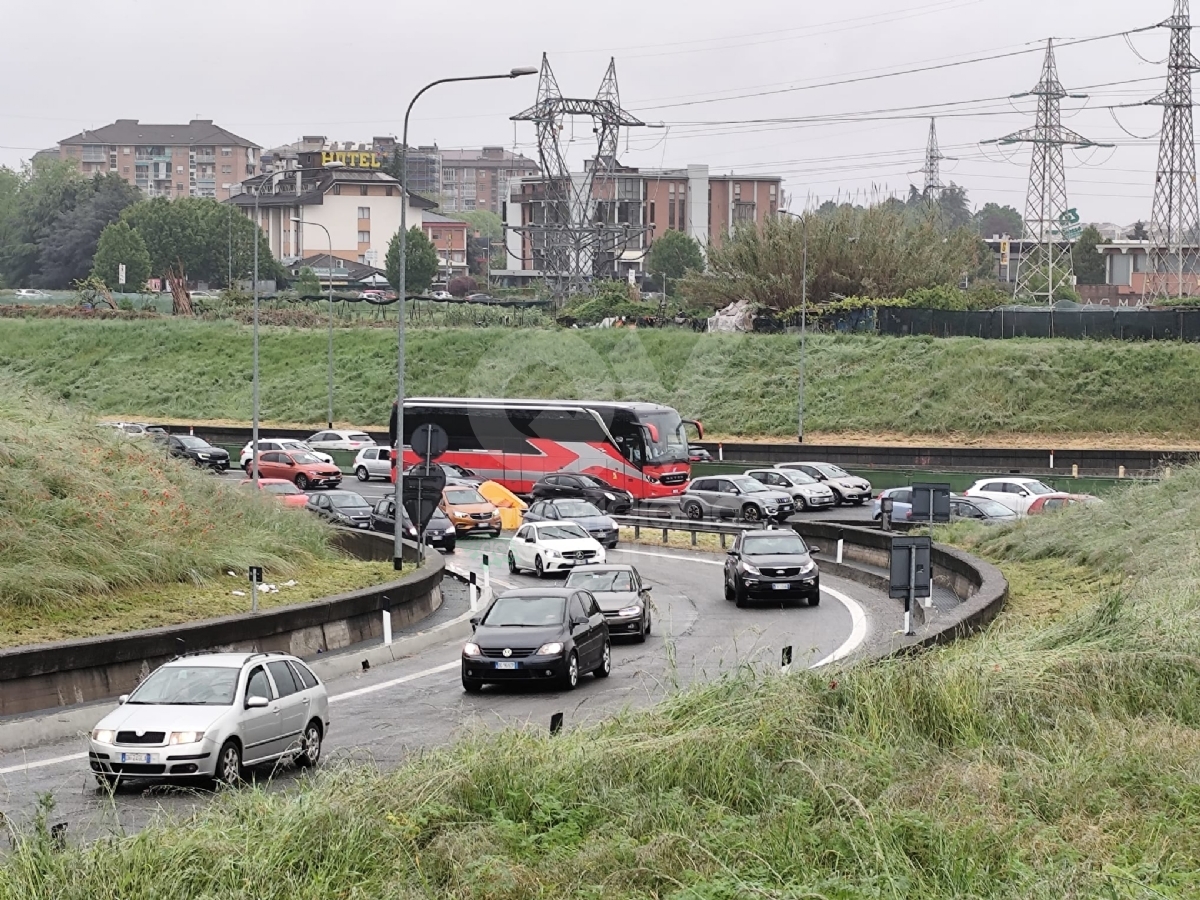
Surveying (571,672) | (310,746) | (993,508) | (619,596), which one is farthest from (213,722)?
(993,508)

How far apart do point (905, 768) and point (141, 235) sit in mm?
140805

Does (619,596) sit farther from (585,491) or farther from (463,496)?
(585,491)

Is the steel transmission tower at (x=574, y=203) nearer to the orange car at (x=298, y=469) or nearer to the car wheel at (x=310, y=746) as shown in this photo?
the orange car at (x=298, y=469)

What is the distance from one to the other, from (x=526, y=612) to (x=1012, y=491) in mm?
28484

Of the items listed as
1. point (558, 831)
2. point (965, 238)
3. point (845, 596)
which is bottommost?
point (845, 596)

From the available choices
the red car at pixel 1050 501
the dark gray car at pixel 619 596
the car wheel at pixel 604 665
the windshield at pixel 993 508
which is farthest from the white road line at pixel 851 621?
the red car at pixel 1050 501

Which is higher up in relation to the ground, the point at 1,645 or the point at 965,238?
the point at 965,238

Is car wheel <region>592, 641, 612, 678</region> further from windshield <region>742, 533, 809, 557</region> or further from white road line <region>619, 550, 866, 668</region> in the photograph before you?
windshield <region>742, 533, 809, 557</region>

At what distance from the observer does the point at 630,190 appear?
176750 millimetres

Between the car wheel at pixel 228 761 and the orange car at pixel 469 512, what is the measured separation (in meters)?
31.7

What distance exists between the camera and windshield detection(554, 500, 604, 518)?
147ft

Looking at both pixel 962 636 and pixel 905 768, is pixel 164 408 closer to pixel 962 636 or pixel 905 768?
pixel 962 636

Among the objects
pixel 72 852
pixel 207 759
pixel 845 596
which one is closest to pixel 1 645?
pixel 207 759

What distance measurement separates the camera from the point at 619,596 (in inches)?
1137
